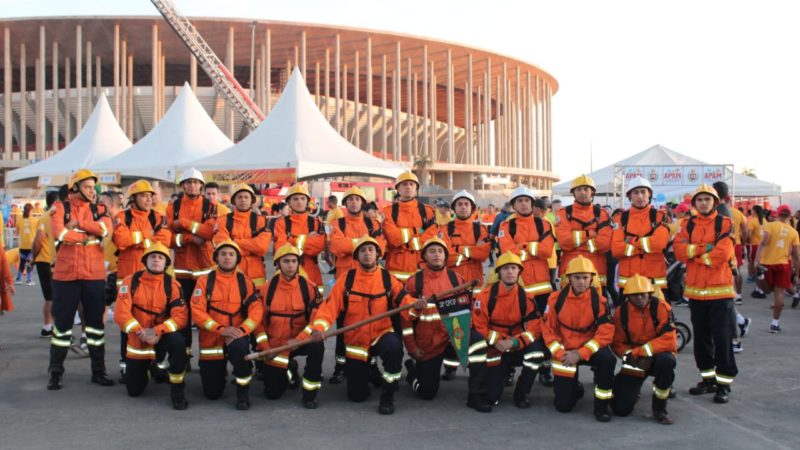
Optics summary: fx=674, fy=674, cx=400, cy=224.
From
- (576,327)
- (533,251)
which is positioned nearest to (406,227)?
(533,251)

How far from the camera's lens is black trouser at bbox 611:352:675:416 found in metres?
5.42

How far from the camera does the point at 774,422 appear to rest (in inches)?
212

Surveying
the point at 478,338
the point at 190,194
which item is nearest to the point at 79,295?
the point at 190,194

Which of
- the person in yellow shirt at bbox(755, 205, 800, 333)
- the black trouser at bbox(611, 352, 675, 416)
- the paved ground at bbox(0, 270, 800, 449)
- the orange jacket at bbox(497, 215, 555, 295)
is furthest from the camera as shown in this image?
the person in yellow shirt at bbox(755, 205, 800, 333)

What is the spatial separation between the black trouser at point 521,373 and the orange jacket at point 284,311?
1.70 meters

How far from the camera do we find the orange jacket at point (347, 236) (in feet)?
24.5

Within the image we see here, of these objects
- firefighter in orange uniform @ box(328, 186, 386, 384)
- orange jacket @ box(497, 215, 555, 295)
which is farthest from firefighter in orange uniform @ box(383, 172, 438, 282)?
orange jacket @ box(497, 215, 555, 295)

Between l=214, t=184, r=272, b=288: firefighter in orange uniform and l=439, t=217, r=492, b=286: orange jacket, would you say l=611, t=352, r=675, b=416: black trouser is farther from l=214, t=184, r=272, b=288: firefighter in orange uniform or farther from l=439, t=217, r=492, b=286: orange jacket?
l=214, t=184, r=272, b=288: firefighter in orange uniform

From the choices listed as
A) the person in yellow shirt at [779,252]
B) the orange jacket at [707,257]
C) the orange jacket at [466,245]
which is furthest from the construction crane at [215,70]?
the orange jacket at [707,257]

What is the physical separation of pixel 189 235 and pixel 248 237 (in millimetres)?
748

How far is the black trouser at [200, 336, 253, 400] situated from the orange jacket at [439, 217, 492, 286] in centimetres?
263

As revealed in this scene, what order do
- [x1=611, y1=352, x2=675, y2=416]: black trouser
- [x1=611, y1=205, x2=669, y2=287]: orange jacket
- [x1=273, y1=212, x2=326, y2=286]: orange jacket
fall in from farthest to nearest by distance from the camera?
1. [x1=273, y1=212, x2=326, y2=286]: orange jacket
2. [x1=611, y1=205, x2=669, y2=287]: orange jacket
3. [x1=611, y1=352, x2=675, y2=416]: black trouser

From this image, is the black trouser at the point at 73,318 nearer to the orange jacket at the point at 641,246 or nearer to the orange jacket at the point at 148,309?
the orange jacket at the point at 148,309

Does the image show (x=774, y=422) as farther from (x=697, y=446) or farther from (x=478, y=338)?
(x=478, y=338)
